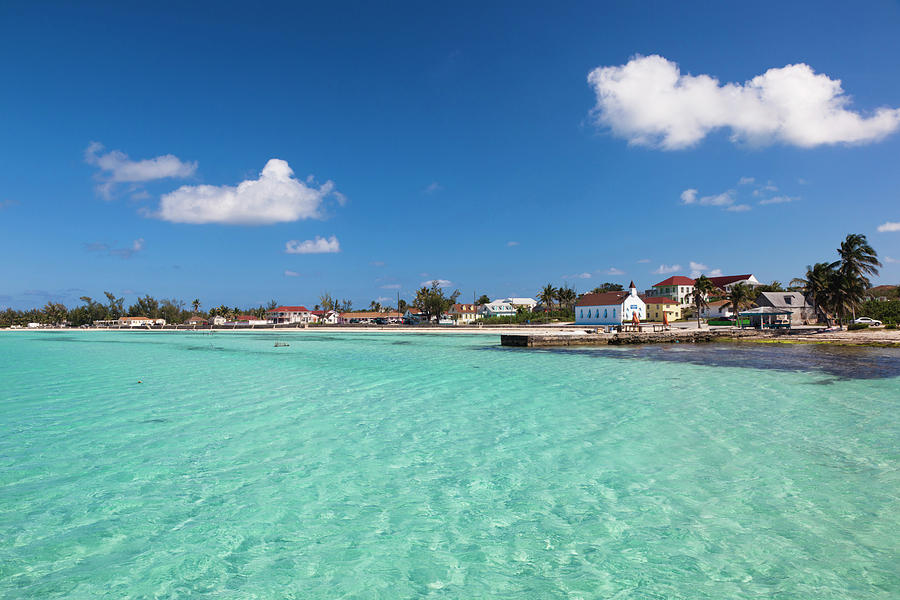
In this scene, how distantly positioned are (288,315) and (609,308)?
9695 cm

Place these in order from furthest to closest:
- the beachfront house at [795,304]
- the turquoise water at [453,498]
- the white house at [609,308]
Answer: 1. the white house at [609,308]
2. the beachfront house at [795,304]
3. the turquoise water at [453,498]

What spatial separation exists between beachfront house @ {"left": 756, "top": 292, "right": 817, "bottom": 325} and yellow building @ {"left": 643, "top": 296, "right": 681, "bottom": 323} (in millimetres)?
19392

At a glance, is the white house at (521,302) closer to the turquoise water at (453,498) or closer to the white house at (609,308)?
the white house at (609,308)

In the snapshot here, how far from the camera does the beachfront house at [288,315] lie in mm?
140250

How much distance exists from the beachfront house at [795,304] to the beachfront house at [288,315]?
4418 inches

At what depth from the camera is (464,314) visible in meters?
120

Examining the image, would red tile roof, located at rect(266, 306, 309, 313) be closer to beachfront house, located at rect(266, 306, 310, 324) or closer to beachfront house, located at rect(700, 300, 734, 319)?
beachfront house, located at rect(266, 306, 310, 324)

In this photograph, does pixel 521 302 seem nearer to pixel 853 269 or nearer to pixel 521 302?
pixel 521 302

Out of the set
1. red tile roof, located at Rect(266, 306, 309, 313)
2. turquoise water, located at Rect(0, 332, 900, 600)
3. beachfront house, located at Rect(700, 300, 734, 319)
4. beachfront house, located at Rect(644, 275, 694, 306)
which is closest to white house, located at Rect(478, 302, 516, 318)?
beachfront house, located at Rect(644, 275, 694, 306)

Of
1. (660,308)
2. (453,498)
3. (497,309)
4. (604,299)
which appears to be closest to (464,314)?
(497,309)

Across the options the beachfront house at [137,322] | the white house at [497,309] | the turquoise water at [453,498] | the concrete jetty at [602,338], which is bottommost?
the turquoise water at [453,498]

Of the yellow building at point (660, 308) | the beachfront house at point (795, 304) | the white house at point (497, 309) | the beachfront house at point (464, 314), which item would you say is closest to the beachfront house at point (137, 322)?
the beachfront house at point (464, 314)

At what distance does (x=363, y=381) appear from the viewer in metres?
22.7

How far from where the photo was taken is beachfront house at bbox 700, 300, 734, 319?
89000mm
